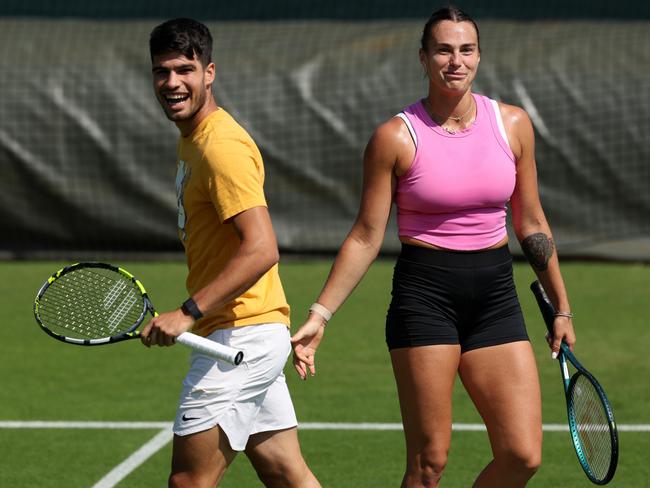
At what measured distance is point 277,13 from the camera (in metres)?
22.8

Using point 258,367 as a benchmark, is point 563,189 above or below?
below

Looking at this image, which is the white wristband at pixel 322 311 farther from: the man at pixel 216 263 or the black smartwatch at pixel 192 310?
the black smartwatch at pixel 192 310

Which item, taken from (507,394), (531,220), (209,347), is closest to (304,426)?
(531,220)

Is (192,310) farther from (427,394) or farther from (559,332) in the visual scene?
(559,332)

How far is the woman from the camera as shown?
5.12 m

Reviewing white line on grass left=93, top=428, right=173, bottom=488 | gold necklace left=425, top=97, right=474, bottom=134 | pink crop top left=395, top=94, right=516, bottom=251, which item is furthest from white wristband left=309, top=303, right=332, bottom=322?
white line on grass left=93, top=428, right=173, bottom=488

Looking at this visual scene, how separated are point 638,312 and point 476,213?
22.0ft

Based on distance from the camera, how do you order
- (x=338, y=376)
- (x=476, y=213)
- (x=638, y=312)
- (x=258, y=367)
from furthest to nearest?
(x=638, y=312)
(x=338, y=376)
(x=476, y=213)
(x=258, y=367)

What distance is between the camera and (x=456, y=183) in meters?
5.14

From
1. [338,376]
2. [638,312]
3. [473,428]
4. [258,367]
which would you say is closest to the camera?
[258,367]

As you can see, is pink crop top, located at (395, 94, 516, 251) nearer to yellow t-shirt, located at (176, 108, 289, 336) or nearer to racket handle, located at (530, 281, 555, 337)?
racket handle, located at (530, 281, 555, 337)

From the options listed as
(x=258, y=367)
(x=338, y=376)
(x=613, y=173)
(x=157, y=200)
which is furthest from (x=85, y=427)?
(x=613, y=173)

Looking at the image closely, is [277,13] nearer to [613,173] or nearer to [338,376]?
[613,173]

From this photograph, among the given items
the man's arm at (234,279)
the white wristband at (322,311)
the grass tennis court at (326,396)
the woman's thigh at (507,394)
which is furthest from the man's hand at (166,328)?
the grass tennis court at (326,396)
